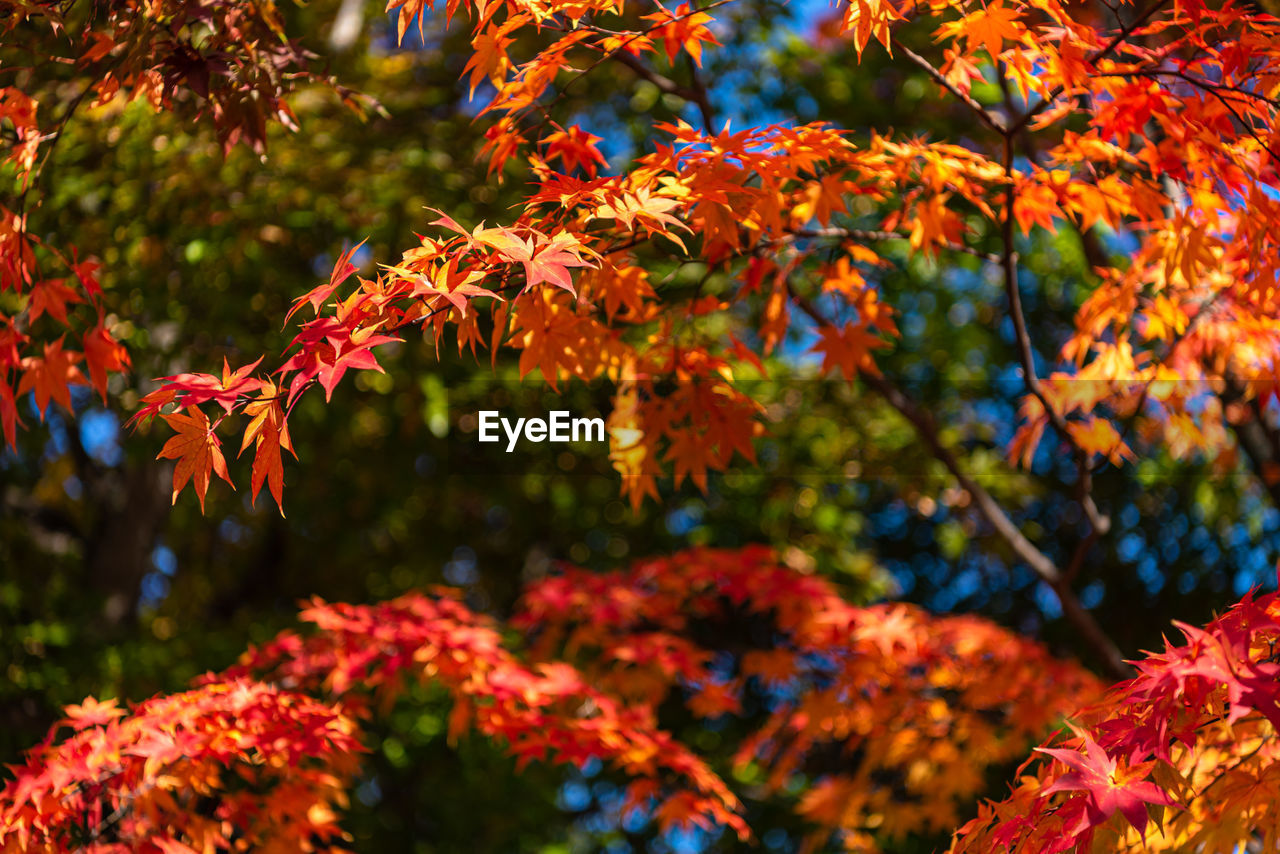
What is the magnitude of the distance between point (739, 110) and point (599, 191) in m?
3.64

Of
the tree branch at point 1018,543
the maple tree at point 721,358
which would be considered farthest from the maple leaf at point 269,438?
the tree branch at point 1018,543

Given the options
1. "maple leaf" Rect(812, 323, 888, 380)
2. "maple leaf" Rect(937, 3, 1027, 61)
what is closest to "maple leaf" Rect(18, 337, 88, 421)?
"maple leaf" Rect(812, 323, 888, 380)

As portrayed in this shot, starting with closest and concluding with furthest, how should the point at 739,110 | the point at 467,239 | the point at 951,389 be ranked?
1. the point at 467,239
2. the point at 739,110
3. the point at 951,389

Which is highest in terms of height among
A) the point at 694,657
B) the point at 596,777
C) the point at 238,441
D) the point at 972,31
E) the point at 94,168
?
the point at 972,31

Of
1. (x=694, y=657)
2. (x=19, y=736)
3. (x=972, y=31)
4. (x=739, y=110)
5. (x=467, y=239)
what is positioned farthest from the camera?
(x=739, y=110)

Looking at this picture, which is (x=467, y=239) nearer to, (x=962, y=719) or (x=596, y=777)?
(x=962, y=719)

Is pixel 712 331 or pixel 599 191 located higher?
pixel 599 191

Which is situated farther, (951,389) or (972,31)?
(951,389)

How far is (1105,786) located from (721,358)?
54.9 inches

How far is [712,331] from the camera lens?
17.6 feet

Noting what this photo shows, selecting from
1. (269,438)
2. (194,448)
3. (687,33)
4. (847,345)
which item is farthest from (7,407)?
(847,345)

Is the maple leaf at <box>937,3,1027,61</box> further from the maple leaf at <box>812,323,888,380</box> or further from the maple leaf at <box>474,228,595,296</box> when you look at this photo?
the maple leaf at <box>812,323,888,380</box>

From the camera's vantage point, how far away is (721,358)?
2.48 meters

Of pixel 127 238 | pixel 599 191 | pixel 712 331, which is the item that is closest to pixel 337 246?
pixel 127 238
